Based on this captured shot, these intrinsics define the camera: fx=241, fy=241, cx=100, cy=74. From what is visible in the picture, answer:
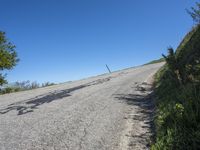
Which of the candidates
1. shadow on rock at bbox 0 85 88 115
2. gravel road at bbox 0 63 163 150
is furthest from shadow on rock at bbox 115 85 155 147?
shadow on rock at bbox 0 85 88 115

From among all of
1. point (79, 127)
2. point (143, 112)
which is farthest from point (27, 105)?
point (143, 112)

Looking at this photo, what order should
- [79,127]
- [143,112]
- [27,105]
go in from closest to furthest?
[79,127]
[143,112]
[27,105]

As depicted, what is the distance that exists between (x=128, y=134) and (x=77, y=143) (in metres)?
1.42

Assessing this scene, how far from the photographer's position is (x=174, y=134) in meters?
5.52

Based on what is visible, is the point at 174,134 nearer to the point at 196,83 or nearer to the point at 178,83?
the point at 196,83

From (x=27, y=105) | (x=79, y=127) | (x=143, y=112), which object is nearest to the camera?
(x=79, y=127)

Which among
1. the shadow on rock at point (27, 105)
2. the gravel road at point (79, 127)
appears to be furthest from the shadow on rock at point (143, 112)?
the shadow on rock at point (27, 105)

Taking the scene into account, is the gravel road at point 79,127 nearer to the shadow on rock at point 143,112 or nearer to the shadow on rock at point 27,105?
the shadow on rock at point 143,112

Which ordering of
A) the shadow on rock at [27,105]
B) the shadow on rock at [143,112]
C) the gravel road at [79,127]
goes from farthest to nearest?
the shadow on rock at [27,105], the shadow on rock at [143,112], the gravel road at [79,127]

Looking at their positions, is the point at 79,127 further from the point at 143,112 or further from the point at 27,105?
the point at 27,105

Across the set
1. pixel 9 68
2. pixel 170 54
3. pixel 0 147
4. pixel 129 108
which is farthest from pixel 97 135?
pixel 9 68

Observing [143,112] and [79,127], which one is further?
[143,112]

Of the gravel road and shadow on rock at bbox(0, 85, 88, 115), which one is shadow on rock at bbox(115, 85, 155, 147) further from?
shadow on rock at bbox(0, 85, 88, 115)

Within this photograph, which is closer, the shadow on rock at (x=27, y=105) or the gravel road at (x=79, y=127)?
the gravel road at (x=79, y=127)
